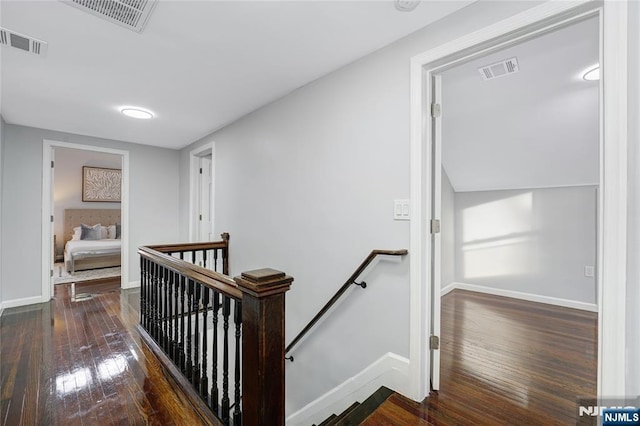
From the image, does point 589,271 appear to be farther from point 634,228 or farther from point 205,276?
point 205,276

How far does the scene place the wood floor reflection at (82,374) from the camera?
1639mm

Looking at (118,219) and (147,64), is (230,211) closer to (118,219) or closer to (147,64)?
(147,64)

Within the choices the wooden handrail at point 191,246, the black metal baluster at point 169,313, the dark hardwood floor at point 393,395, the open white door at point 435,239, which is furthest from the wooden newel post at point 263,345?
the wooden handrail at point 191,246

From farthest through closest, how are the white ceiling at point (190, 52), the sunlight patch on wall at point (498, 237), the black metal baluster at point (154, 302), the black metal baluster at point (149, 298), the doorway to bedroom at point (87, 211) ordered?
the doorway to bedroom at point (87, 211) < the sunlight patch on wall at point (498, 237) < the black metal baluster at point (149, 298) < the black metal baluster at point (154, 302) < the white ceiling at point (190, 52)

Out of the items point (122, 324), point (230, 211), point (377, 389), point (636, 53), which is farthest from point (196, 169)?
point (636, 53)

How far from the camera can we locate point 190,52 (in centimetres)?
204

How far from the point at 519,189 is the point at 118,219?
29.0ft

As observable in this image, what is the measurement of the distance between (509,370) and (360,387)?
1139mm

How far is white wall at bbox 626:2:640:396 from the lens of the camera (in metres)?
1.09

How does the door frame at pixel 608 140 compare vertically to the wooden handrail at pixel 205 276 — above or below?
above

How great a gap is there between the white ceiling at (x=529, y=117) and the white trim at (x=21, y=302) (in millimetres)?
5508

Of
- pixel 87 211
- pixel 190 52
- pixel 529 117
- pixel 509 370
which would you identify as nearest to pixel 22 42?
pixel 190 52

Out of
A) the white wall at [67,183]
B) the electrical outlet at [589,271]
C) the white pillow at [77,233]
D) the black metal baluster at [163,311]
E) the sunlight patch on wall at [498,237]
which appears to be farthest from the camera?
the white wall at [67,183]

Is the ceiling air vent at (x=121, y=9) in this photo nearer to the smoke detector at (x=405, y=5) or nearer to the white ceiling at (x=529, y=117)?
the smoke detector at (x=405, y=5)
